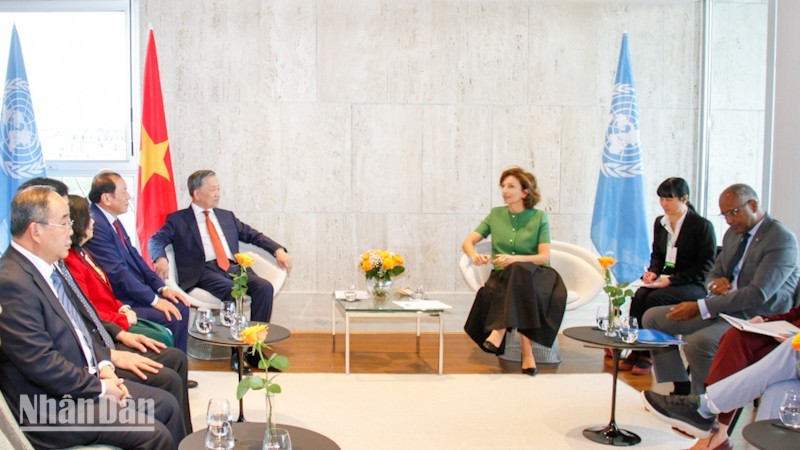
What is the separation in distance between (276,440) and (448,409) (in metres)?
2.54

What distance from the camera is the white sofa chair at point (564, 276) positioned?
610 centimetres

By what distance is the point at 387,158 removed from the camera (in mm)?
7395

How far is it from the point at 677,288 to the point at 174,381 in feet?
12.1

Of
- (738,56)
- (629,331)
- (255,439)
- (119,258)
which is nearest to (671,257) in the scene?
(629,331)

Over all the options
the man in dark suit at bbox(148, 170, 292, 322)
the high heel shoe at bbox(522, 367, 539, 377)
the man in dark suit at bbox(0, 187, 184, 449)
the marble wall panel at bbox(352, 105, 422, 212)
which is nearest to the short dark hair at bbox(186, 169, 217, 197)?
the man in dark suit at bbox(148, 170, 292, 322)

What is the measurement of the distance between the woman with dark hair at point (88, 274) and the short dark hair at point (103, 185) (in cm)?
70

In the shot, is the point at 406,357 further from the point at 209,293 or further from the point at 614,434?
the point at 614,434

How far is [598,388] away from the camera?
5.30 meters

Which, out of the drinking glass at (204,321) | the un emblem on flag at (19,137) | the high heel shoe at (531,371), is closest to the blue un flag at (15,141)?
the un emblem on flag at (19,137)

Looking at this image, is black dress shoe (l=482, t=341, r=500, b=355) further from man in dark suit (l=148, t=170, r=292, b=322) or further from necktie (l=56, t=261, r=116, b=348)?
necktie (l=56, t=261, r=116, b=348)

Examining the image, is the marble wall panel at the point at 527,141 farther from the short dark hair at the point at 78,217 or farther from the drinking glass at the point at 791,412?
the drinking glass at the point at 791,412

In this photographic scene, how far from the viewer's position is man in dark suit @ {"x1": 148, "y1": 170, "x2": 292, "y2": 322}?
598 cm

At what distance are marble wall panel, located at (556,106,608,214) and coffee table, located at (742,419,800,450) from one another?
489 centimetres

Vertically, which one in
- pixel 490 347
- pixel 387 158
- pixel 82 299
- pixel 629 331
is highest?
pixel 387 158
